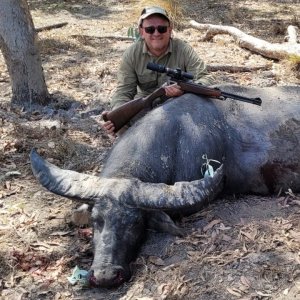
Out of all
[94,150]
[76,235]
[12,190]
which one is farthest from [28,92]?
[76,235]

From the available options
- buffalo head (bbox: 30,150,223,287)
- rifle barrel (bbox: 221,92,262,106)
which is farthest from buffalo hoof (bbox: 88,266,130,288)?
rifle barrel (bbox: 221,92,262,106)

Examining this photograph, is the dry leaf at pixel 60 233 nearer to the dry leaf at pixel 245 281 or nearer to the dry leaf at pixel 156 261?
the dry leaf at pixel 156 261

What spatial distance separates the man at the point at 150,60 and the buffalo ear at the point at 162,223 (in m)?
2.05

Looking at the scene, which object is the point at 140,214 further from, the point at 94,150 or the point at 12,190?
the point at 94,150

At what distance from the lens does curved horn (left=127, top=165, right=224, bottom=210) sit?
170 inches

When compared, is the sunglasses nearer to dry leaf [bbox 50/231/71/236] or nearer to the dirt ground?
the dirt ground

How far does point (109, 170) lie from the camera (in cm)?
487

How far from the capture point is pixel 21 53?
8.15 meters

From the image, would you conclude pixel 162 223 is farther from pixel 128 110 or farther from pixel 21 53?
pixel 21 53

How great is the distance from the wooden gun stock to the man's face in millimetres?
788

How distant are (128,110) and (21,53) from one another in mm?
3142

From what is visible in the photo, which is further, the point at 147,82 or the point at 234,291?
the point at 147,82

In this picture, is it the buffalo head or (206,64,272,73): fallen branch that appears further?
(206,64,272,73): fallen branch

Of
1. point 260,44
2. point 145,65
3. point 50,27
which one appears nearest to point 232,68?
point 260,44
